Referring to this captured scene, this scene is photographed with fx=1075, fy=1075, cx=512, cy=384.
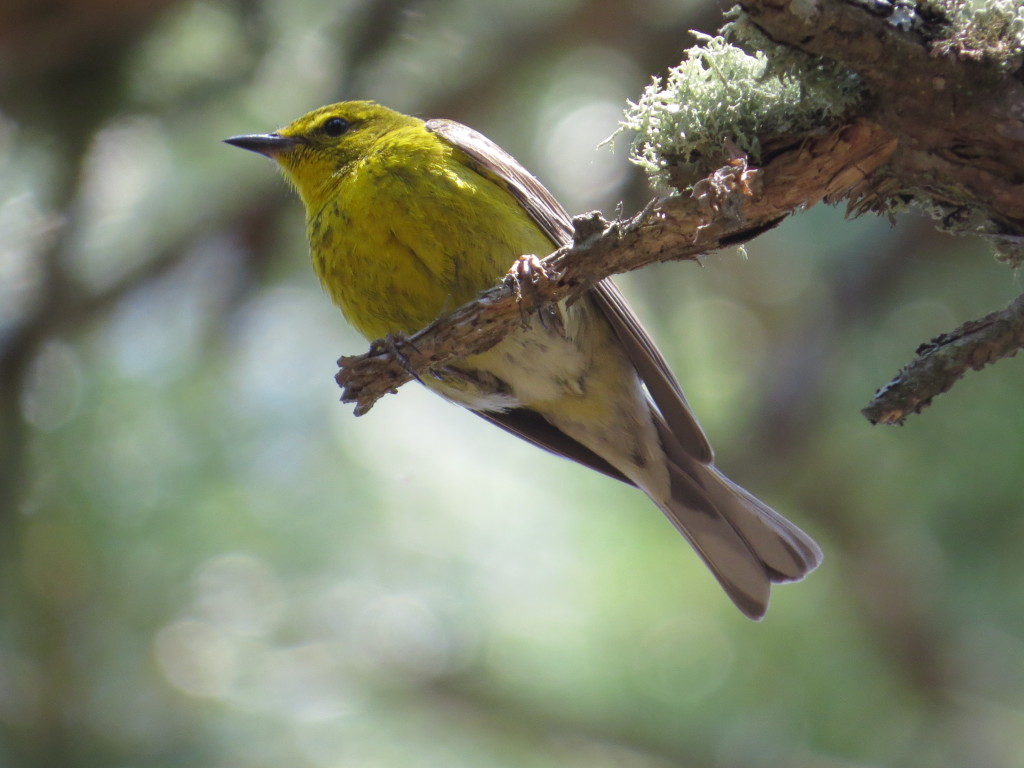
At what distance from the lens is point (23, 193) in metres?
4.21

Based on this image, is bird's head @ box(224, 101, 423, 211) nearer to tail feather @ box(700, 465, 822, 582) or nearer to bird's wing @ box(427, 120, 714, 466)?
bird's wing @ box(427, 120, 714, 466)

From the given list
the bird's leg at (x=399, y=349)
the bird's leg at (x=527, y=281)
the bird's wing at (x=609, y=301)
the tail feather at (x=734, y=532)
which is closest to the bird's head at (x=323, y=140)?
the bird's wing at (x=609, y=301)

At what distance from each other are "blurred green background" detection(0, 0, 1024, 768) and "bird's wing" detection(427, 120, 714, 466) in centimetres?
92

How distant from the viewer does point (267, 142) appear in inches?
153

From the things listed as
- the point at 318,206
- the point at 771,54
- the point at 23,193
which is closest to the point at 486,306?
the point at 771,54

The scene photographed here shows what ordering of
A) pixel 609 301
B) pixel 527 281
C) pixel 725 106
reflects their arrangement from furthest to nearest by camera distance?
pixel 609 301 → pixel 527 281 → pixel 725 106

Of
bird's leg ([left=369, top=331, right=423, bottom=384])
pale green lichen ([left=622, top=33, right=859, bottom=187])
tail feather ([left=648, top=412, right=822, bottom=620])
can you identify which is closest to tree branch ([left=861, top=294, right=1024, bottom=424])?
pale green lichen ([left=622, top=33, right=859, bottom=187])

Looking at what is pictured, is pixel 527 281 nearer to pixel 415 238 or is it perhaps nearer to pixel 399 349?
pixel 399 349

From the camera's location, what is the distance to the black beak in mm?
3869

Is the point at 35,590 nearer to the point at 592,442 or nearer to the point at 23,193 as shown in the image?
the point at 23,193

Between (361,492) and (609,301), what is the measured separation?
62.9 inches

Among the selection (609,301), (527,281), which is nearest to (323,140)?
(609,301)

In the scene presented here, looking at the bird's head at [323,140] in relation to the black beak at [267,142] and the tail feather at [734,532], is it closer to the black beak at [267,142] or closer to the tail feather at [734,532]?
the black beak at [267,142]

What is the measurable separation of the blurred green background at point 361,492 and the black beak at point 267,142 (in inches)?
11.6
